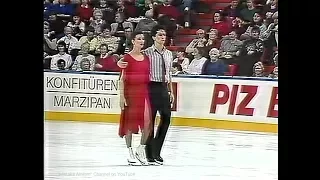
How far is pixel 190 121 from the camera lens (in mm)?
1520

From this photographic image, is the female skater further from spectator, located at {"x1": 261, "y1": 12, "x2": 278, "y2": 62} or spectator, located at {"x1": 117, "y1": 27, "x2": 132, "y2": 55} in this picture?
spectator, located at {"x1": 261, "y1": 12, "x2": 278, "y2": 62}

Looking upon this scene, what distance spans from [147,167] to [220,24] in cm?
53

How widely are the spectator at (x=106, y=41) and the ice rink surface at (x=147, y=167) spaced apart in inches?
10.0

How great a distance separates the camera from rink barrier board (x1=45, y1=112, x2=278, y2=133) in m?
1.50

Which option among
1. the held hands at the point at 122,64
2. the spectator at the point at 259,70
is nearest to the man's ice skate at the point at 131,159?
the held hands at the point at 122,64

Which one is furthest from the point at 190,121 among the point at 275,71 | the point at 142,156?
the point at 275,71

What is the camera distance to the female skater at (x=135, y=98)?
1.53 m

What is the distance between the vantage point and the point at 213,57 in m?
1.52

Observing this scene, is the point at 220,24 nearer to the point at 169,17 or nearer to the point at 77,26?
the point at 169,17

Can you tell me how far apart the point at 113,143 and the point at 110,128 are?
5 cm
